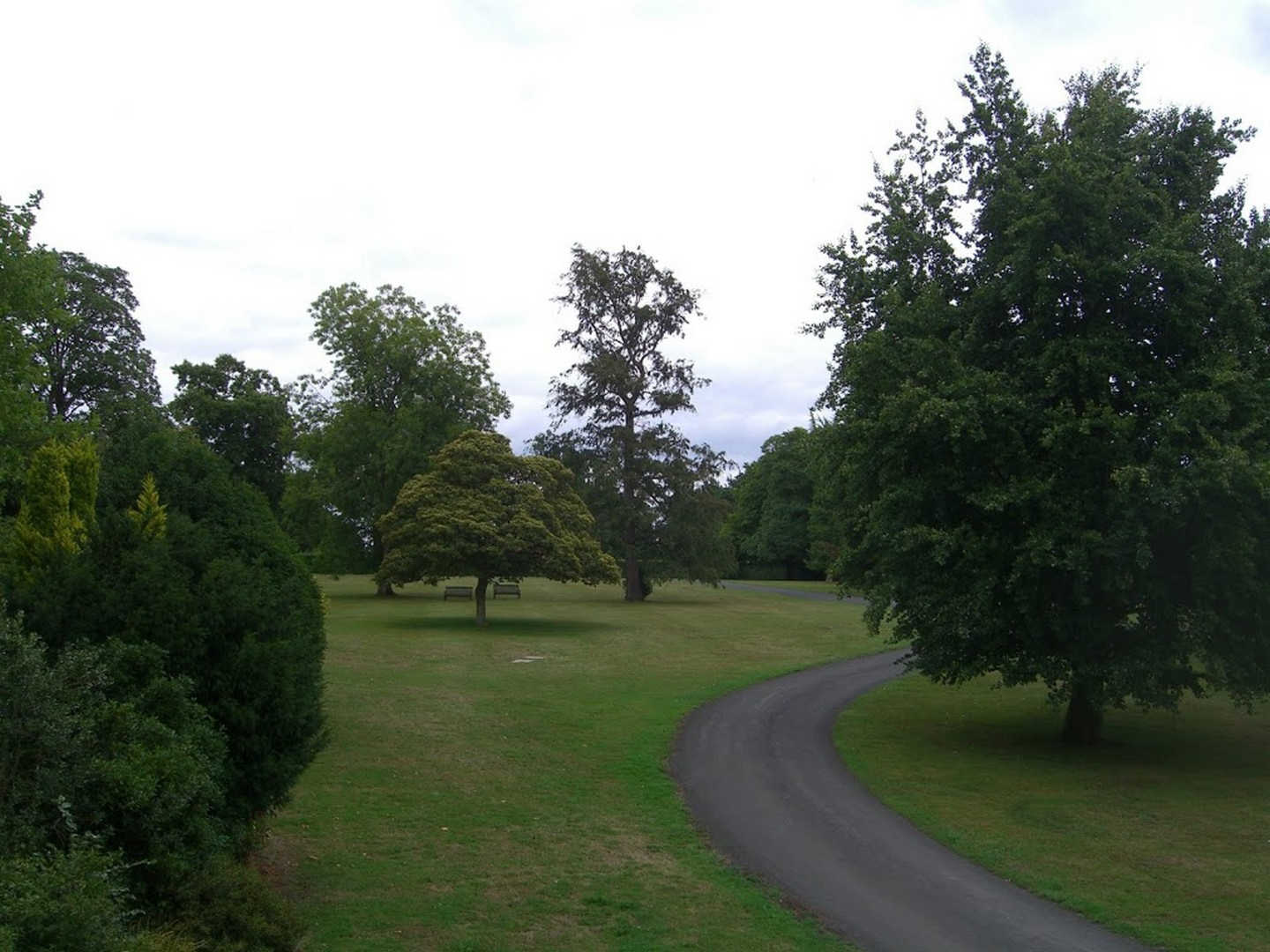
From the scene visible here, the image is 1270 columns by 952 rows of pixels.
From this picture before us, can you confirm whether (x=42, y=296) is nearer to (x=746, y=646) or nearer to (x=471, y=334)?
(x=746, y=646)

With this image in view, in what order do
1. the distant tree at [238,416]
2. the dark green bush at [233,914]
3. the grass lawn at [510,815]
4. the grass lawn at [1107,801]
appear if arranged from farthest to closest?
the distant tree at [238,416]
the grass lawn at [1107,801]
the grass lawn at [510,815]
the dark green bush at [233,914]

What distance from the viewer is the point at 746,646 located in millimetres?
35281

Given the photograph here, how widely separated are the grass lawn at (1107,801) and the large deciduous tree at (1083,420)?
1488 mm

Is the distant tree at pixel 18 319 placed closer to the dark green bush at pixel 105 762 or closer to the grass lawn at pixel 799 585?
the dark green bush at pixel 105 762

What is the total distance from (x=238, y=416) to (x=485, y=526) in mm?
34508

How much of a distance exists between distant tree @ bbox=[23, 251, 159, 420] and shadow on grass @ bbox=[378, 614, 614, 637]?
53.0 ft

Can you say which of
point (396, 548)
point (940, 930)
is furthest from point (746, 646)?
point (940, 930)

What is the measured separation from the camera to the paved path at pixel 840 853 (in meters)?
9.48

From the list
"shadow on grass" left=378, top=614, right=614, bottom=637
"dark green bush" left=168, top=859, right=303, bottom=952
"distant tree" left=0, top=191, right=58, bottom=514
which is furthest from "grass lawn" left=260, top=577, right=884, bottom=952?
"distant tree" left=0, top=191, right=58, bottom=514

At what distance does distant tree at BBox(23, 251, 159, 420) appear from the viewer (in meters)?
44.9

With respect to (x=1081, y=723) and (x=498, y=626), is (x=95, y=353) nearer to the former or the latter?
(x=498, y=626)

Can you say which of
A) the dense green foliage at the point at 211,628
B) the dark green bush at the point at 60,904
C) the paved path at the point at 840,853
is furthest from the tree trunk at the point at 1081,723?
the dark green bush at the point at 60,904

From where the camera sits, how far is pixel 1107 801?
49.2 feet

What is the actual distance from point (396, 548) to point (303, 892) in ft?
94.3
